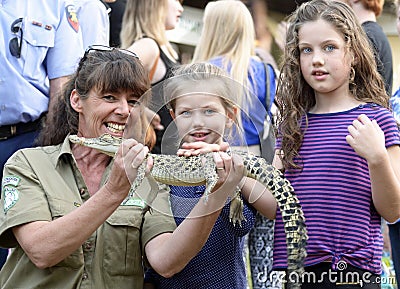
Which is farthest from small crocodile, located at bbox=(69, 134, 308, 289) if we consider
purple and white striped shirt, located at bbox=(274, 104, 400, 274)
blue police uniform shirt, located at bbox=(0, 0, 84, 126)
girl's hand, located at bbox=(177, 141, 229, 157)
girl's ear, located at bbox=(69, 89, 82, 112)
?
blue police uniform shirt, located at bbox=(0, 0, 84, 126)

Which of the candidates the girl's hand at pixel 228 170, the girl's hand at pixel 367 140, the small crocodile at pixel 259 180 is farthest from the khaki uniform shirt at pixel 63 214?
the girl's hand at pixel 367 140

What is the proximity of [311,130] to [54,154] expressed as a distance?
115 centimetres

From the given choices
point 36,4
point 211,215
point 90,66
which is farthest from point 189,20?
point 211,215

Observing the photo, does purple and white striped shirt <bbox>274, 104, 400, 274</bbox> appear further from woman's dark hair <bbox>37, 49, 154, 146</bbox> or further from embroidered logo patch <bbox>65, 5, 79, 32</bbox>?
embroidered logo patch <bbox>65, 5, 79, 32</bbox>

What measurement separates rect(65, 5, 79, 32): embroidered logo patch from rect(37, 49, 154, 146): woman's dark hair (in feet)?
3.08

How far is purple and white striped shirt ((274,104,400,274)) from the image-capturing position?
9.82ft

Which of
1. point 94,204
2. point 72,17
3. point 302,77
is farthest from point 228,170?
point 72,17

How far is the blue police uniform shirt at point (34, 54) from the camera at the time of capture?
3994 millimetres

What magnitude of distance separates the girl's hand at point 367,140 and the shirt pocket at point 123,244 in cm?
99

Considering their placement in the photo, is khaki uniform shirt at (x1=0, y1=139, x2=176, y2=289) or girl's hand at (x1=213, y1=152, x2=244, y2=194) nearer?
girl's hand at (x1=213, y1=152, x2=244, y2=194)

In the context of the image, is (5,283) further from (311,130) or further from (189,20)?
(189,20)

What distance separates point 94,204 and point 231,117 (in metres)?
0.64

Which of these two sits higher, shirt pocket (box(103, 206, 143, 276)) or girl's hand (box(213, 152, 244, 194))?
girl's hand (box(213, 152, 244, 194))

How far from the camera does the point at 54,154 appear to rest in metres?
3.18
